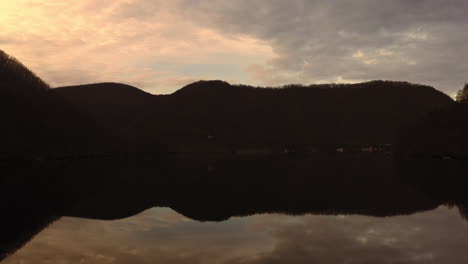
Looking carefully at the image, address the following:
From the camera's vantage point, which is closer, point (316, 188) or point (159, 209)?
point (159, 209)

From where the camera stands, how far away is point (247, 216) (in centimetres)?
3784

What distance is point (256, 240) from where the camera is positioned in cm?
2816

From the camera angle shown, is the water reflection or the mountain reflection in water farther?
the mountain reflection in water

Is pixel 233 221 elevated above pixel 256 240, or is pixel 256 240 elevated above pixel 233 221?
pixel 256 240

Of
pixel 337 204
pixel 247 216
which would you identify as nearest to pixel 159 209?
pixel 247 216

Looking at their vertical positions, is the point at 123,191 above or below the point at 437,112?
below

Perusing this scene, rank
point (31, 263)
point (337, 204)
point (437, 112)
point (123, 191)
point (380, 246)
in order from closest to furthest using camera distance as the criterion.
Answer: point (31, 263)
point (380, 246)
point (337, 204)
point (123, 191)
point (437, 112)

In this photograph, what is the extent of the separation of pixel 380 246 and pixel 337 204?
1889cm

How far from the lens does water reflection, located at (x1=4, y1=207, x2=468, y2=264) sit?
23.3 m

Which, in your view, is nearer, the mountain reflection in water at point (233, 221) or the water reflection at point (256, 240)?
the water reflection at point (256, 240)

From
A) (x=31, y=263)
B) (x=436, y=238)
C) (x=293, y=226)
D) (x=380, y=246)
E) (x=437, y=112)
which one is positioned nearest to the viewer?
(x=31, y=263)

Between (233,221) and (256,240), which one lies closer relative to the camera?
(256,240)

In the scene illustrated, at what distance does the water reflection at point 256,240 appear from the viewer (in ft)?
76.4

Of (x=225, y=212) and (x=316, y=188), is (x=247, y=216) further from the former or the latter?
(x=316, y=188)
